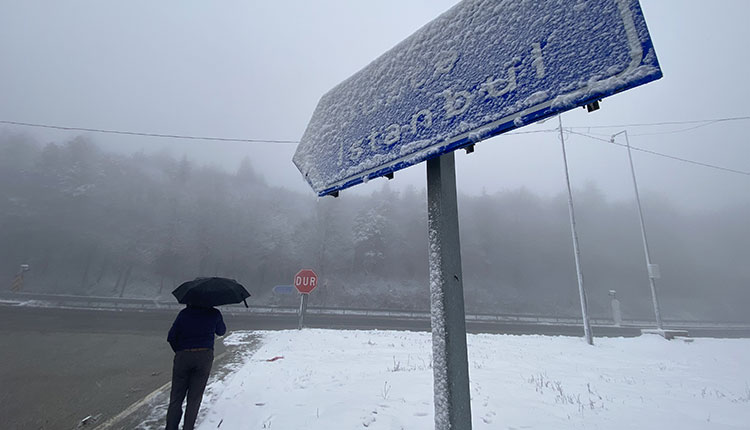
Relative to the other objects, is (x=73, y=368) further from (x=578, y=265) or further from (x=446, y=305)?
(x=578, y=265)

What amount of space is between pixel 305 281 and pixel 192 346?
33.2 ft

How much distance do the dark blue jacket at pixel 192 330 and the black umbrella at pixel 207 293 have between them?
13 cm

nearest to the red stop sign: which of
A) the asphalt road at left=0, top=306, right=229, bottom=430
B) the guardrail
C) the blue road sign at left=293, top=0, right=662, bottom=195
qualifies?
the asphalt road at left=0, top=306, right=229, bottom=430

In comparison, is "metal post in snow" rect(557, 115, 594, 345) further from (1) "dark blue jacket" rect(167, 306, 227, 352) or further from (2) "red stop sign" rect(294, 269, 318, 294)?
(1) "dark blue jacket" rect(167, 306, 227, 352)

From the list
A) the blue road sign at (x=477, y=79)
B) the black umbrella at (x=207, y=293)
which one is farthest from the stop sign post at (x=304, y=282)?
the blue road sign at (x=477, y=79)

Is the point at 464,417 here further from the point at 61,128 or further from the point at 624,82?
the point at 61,128

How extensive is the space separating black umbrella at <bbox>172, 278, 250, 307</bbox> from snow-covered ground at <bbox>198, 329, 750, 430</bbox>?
1516 millimetres

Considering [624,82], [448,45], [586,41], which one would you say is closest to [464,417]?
[624,82]

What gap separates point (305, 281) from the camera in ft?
44.6

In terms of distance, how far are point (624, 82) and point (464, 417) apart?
165 cm

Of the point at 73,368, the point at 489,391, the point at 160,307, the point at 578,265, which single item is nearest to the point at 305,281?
the point at 73,368

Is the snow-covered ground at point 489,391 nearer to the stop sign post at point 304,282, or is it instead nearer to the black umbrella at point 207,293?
the black umbrella at point 207,293

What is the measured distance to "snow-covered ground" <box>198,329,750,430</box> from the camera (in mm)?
3736

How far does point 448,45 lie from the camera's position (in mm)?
1724
